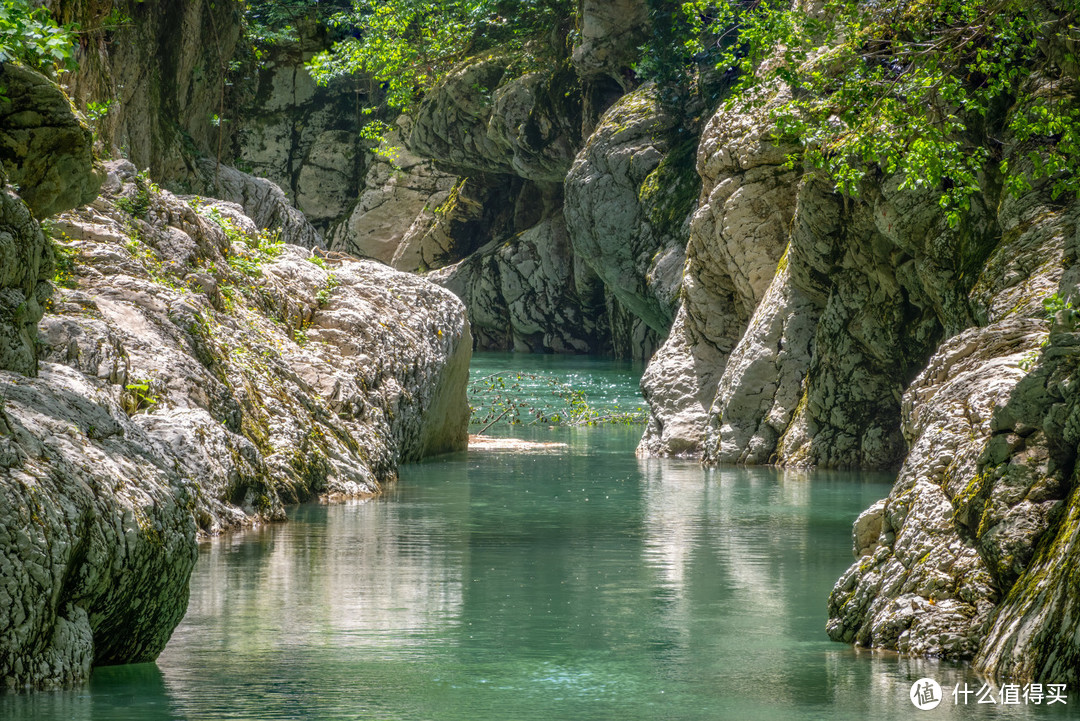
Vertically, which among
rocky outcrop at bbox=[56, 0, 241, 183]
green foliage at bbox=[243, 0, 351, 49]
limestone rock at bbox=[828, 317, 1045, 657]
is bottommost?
limestone rock at bbox=[828, 317, 1045, 657]

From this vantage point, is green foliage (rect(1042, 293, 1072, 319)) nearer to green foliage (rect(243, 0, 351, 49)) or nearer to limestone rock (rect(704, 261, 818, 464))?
limestone rock (rect(704, 261, 818, 464))

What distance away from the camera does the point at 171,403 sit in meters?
13.8

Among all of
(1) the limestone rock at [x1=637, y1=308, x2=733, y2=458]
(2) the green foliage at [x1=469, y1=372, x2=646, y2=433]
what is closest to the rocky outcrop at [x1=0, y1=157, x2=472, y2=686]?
(1) the limestone rock at [x1=637, y1=308, x2=733, y2=458]

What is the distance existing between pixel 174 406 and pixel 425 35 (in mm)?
32250

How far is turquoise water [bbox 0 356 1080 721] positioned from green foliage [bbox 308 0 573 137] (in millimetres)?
27041

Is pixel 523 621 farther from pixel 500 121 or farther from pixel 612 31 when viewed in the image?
pixel 500 121

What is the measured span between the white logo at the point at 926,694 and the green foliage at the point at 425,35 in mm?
34817

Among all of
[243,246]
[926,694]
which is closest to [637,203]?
[243,246]

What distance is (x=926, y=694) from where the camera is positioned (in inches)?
277

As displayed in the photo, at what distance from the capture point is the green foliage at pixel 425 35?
41.6 metres

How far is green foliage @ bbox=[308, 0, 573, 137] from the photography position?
41.6 m

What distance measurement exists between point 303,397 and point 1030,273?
322 inches

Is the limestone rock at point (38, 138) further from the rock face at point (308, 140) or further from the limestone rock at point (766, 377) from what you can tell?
the rock face at point (308, 140)

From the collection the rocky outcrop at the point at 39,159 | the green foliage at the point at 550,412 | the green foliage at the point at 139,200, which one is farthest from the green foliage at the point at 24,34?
the green foliage at the point at 550,412
